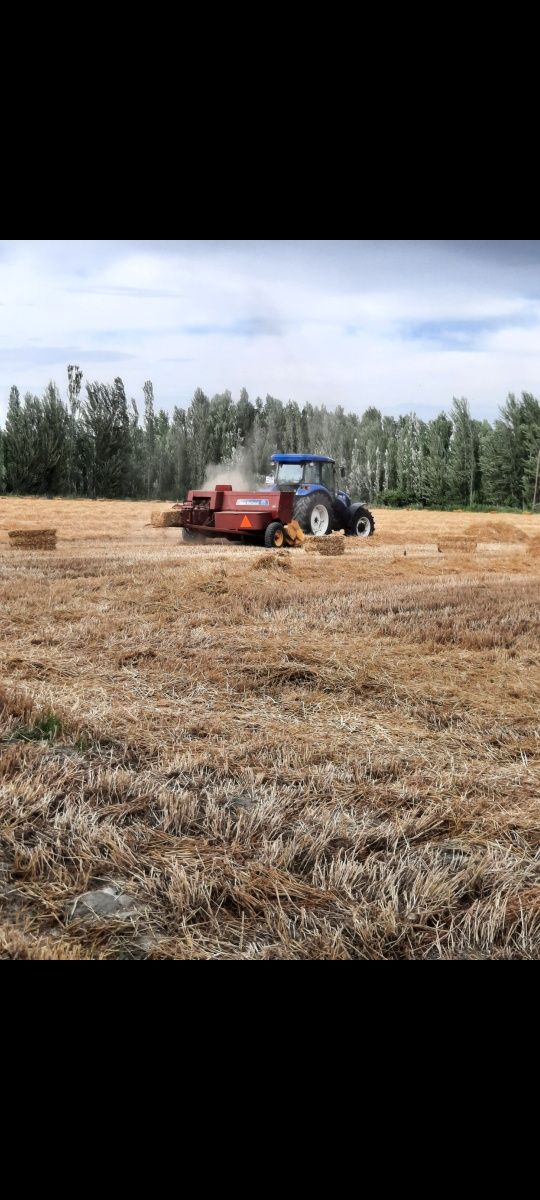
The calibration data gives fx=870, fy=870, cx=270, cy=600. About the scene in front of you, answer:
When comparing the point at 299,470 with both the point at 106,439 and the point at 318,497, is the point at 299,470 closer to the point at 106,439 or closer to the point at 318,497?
the point at 318,497

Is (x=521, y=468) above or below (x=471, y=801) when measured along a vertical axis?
above

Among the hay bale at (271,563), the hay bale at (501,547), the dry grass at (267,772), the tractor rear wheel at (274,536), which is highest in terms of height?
the tractor rear wheel at (274,536)

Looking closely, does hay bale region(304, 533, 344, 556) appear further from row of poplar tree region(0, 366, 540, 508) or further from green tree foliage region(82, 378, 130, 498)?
green tree foliage region(82, 378, 130, 498)

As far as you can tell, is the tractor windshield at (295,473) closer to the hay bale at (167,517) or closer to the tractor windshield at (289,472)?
the tractor windshield at (289,472)

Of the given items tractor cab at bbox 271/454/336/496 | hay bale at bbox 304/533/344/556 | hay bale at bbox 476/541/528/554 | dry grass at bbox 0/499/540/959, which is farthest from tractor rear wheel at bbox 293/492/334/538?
dry grass at bbox 0/499/540/959

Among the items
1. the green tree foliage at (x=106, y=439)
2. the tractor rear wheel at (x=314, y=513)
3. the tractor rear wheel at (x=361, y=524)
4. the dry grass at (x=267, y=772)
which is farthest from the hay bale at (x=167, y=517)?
the dry grass at (x=267, y=772)

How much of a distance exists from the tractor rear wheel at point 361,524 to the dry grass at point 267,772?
144 inches

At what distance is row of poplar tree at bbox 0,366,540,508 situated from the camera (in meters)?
6.73

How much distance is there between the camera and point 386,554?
26.1 feet

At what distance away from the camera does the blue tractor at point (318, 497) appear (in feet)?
27.2
